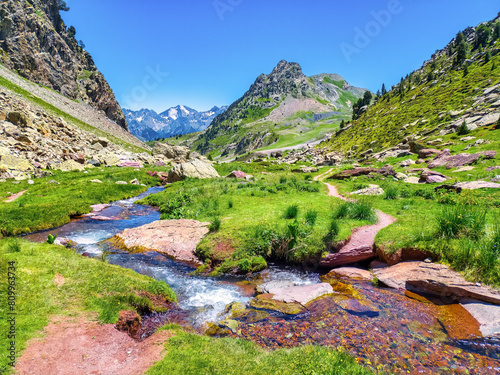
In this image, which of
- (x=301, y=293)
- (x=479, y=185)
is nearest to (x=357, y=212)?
(x=301, y=293)

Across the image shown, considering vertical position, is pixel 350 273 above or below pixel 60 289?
above

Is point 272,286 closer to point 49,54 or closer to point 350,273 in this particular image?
point 350,273

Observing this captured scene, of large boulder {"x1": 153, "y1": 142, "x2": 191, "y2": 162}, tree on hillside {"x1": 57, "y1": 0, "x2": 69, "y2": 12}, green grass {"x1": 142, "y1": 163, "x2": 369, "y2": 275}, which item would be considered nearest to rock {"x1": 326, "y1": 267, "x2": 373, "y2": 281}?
green grass {"x1": 142, "y1": 163, "x2": 369, "y2": 275}

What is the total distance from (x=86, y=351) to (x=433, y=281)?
1319 centimetres

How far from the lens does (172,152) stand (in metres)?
85.2

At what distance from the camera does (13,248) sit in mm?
10445

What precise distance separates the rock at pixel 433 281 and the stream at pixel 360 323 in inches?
27.5

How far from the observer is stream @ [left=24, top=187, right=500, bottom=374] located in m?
7.11

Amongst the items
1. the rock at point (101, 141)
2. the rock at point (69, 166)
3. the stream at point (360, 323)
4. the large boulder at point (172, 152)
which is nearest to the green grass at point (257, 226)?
the stream at point (360, 323)

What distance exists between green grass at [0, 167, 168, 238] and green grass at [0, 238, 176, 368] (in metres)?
10.5

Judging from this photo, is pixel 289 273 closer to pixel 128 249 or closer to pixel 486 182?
pixel 128 249

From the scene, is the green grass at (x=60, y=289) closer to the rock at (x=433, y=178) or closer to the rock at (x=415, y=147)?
the rock at (x=433, y=178)

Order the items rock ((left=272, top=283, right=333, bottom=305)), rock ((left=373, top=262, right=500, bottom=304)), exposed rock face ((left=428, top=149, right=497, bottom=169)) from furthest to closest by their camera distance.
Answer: exposed rock face ((left=428, top=149, right=497, bottom=169))
rock ((left=272, top=283, right=333, bottom=305))
rock ((left=373, top=262, right=500, bottom=304))

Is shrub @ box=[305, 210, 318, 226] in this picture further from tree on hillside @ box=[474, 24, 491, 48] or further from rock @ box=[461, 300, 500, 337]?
tree on hillside @ box=[474, 24, 491, 48]
